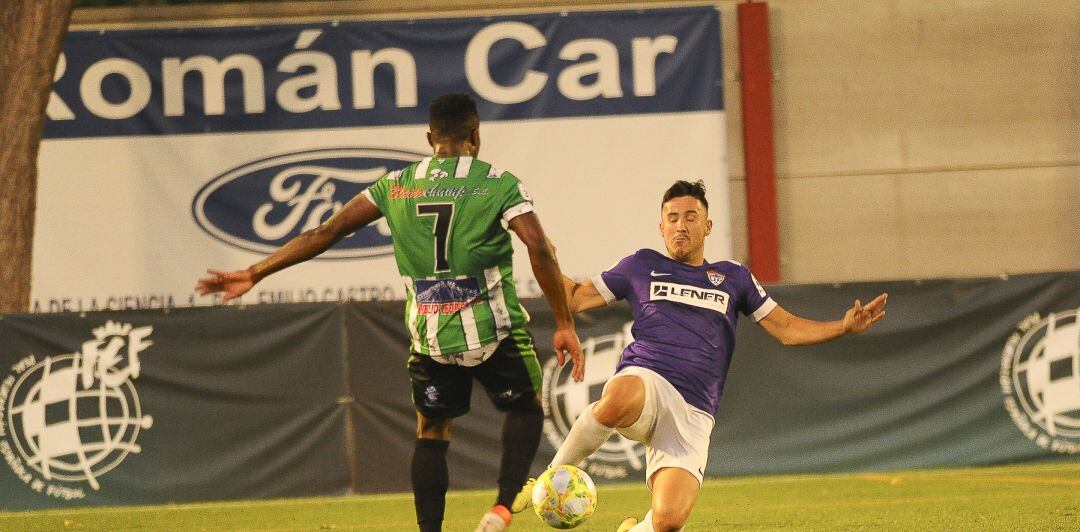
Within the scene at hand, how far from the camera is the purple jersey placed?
20.1 feet

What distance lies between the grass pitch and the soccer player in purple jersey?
2145 millimetres

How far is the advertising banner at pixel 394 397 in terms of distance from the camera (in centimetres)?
1080

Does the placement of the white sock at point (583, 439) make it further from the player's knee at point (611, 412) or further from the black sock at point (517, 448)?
the black sock at point (517, 448)

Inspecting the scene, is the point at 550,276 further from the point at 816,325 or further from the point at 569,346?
the point at 816,325

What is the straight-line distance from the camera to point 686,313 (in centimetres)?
622

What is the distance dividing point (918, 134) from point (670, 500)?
10.3 meters

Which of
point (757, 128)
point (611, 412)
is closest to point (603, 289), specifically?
point (611, 412)

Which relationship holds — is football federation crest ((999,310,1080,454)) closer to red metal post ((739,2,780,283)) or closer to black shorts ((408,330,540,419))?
red metal post ((739,2,780,283))

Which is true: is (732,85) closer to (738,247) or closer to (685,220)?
(738,247)

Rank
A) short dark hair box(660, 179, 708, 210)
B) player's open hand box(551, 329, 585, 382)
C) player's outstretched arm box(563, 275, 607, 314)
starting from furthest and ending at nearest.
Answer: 1. player's outstretched arm box(563, 275, 607, 314)
2. short dark hair box(660, 179, 708, 210)
3. player's open hand box(551, 329, 585, 382)

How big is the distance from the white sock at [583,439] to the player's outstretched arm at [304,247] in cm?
132

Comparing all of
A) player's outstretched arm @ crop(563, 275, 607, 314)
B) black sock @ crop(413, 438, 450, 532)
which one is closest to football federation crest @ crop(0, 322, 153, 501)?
black sock @ crop(413, 438, 450, 532)

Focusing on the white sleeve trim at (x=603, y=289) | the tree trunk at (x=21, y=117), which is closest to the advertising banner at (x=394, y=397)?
the tree trunk at (x=21, y=117)

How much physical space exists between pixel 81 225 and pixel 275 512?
5.69m
